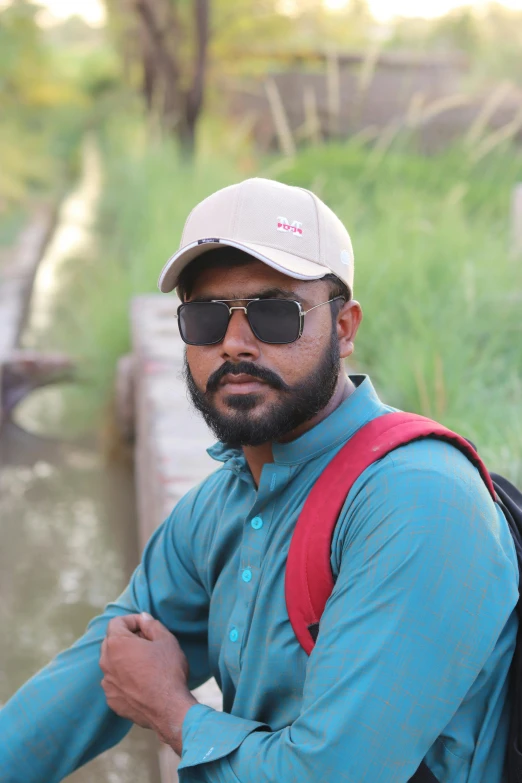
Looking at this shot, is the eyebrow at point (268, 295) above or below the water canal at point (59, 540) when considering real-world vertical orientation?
above

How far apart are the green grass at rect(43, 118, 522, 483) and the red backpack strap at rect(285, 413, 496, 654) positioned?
1836 millimetres

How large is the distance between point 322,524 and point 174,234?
5.25m

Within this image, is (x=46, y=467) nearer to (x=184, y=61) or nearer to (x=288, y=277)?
(x=288, y=277)

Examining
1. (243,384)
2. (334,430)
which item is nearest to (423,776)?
(334,430)

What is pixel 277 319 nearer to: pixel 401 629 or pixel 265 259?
pixel 265 259

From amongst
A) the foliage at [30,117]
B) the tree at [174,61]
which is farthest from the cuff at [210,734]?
the foliage at [30,117]

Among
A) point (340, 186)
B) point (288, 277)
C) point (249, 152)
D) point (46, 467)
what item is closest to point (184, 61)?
point (249, 152)

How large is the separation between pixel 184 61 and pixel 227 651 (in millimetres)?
10665

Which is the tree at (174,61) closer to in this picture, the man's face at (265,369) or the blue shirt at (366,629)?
the man's face at (265,369)

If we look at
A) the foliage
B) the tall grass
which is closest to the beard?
the tall grass

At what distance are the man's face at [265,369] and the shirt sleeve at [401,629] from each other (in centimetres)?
27

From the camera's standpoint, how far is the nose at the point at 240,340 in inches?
67.4

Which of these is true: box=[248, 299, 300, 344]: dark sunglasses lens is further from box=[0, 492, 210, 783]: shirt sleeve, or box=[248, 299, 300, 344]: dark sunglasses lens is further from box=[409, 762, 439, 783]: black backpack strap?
box=[409, 762, 439, 783]: black backpack strap

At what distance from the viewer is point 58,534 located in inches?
186
